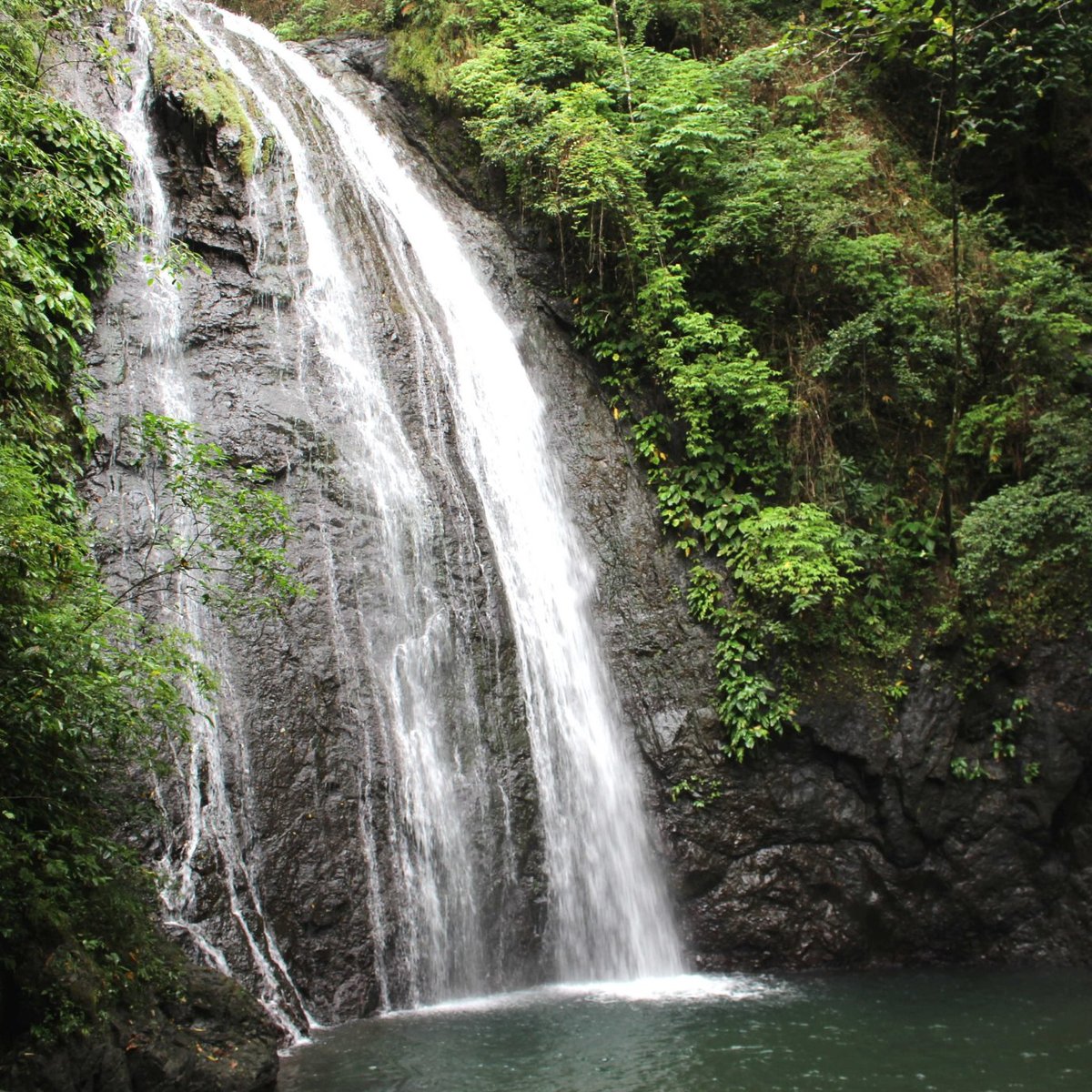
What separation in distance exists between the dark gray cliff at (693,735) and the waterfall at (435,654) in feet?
0.20

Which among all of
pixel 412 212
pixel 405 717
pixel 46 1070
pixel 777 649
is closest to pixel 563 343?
pixel 412 212

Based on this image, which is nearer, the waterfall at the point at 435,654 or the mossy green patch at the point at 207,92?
the waterfall at the point at 435,654

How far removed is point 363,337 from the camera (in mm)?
10273

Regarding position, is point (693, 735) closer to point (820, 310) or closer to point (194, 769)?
point (194, 769)

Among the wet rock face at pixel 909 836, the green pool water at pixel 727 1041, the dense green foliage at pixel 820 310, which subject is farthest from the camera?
the dense green foliage at pixel 820 310

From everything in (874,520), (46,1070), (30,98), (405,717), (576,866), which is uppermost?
(30,98)

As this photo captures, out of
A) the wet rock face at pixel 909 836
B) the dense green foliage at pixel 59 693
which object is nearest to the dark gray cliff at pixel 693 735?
the wet rock face at pixel 909 836

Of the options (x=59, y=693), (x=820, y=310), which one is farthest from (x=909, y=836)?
(x=59, y=693)

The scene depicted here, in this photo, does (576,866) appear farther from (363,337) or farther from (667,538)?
(363,337)

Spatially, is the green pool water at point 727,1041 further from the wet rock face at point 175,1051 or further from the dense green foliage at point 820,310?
the dense green foliage at point 820,310

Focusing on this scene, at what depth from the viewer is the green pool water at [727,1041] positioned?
18.8ft

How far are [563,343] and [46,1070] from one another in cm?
937

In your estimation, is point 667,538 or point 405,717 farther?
point 667,538

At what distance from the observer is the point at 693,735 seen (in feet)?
30.8
